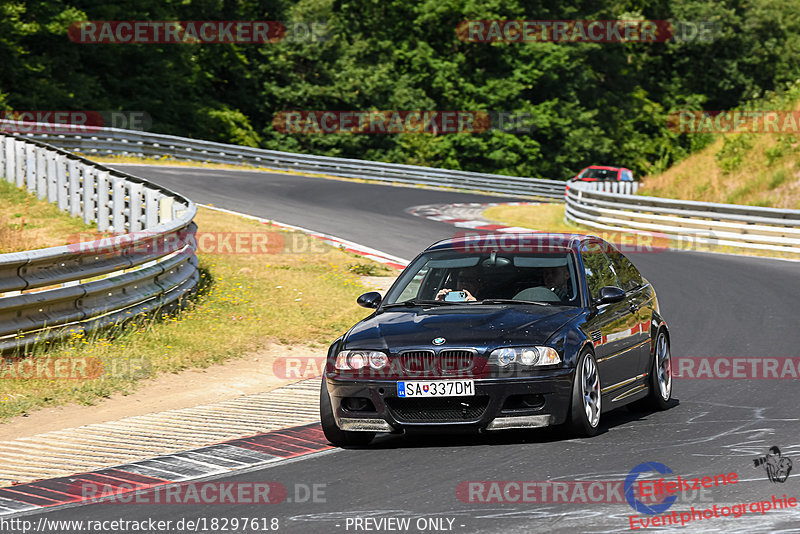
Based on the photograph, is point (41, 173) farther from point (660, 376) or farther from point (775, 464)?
point (775, 464)

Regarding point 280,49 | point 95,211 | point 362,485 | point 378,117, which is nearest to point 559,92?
point 378,117

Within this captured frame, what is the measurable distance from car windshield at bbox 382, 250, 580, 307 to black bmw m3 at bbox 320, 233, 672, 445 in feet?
0.03

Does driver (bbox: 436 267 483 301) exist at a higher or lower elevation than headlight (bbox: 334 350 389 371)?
higher

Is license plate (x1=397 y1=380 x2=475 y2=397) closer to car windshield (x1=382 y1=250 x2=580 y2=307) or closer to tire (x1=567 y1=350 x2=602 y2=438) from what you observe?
tire (x1=567 y1=350 x2=602 y2=438)

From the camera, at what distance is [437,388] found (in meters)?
7.84

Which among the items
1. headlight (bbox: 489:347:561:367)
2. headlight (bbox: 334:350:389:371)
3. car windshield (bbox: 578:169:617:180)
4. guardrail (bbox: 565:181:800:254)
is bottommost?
car windshield (bbox: 578:169:617:180)

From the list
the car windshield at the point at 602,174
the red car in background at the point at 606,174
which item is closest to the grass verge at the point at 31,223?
the red car in background at the point at 606,174

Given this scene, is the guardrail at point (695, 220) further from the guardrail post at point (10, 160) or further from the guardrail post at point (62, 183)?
the guardrail post at point (10, 160)

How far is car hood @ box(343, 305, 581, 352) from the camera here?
7.98 metres

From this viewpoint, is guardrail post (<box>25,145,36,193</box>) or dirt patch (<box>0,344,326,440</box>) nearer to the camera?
dirt patch (<box>0,344,326,440</box>)

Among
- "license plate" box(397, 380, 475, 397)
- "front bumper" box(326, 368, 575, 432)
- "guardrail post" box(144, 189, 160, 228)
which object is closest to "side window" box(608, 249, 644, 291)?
"front bumper" box(326, 368, 575, 432)

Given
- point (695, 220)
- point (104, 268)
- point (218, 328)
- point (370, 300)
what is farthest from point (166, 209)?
point (695, 220)

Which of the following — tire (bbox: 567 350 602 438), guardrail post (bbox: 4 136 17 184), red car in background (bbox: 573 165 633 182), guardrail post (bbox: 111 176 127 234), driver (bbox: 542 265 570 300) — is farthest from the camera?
red car in background (bbox: 573 165 633 182)

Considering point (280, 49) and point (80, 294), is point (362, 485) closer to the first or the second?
point (80, 294)
